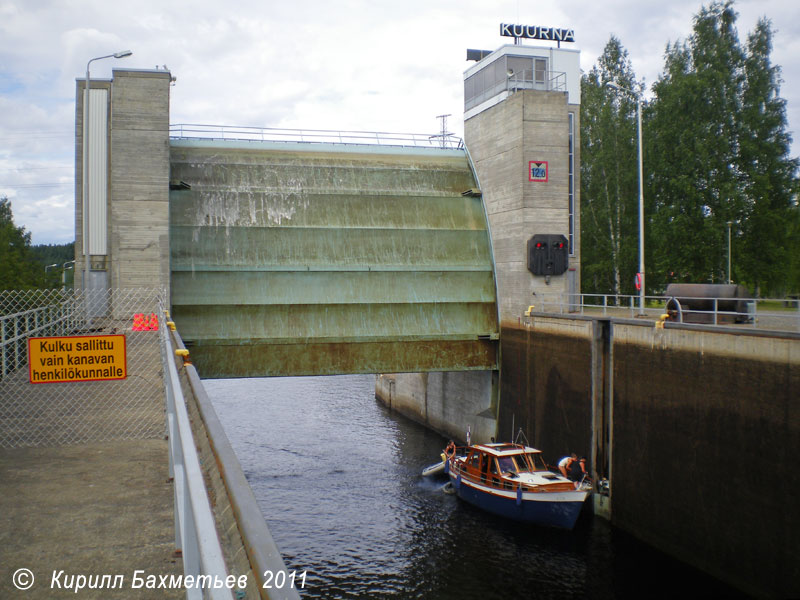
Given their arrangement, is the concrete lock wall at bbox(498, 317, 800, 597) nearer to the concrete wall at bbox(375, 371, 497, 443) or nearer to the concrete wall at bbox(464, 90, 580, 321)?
the concrete wall at bbox(464, 90, 580, 321)

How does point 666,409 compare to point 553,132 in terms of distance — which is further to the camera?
point 553,132

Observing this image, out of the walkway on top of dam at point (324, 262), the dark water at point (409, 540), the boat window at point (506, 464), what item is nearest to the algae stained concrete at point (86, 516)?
the dark water at point (409, 540)

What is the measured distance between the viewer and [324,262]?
961 inches

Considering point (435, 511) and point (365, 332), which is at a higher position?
point (365, 332)

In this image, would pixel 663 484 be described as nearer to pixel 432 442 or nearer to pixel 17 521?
pixel 432 442

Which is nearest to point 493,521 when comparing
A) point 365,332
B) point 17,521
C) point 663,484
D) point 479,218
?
point 663,484

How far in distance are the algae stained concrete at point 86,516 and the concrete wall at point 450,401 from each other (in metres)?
18.6

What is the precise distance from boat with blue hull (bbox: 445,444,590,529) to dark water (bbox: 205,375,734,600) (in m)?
0.43

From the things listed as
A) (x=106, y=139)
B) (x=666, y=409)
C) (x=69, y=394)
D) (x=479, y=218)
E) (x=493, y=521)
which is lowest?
(x=493, y=521)

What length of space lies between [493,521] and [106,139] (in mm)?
17391

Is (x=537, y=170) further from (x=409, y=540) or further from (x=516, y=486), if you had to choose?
(x=409, y=540)

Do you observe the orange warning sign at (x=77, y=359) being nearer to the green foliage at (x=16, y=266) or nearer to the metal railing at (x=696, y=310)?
the metal railing at (x=696, y=310)

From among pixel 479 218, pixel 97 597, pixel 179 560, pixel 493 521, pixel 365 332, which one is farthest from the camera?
pixel 479 218

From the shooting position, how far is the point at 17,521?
18.6 ft
